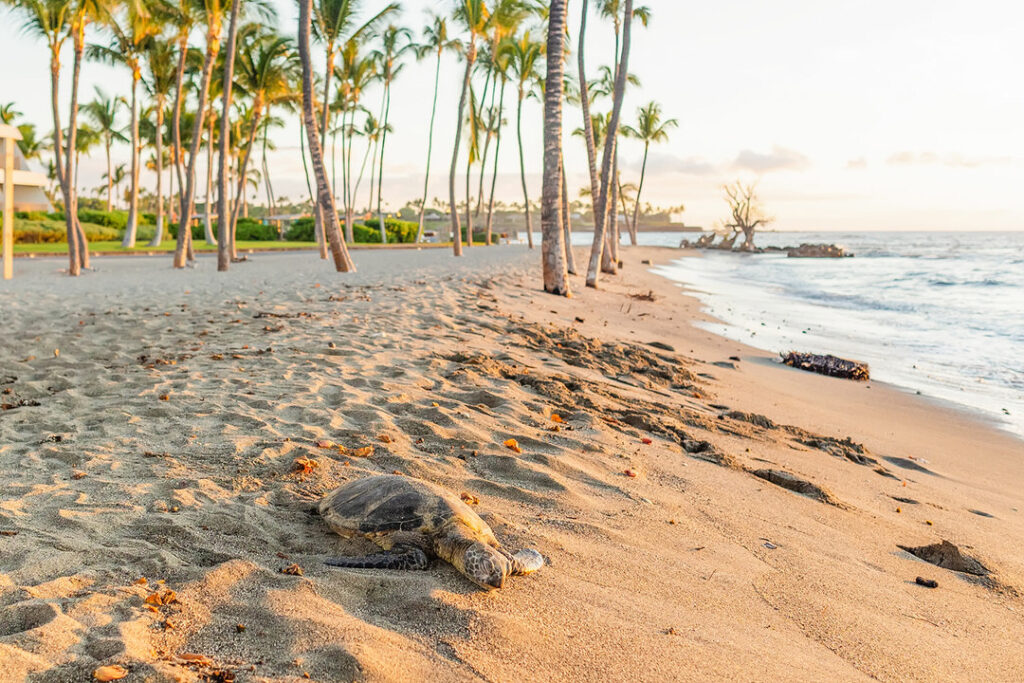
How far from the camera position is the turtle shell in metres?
2.87

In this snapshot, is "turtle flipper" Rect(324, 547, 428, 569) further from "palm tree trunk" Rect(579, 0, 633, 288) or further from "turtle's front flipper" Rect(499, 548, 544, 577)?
"palm tree trunk" Rect(579, 0, 633, 288)

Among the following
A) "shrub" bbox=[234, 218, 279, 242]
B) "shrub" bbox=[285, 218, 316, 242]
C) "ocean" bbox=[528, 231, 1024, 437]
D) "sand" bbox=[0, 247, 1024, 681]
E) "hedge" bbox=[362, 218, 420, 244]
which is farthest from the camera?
"hedge" bbox=[362, 218, 420, 244]

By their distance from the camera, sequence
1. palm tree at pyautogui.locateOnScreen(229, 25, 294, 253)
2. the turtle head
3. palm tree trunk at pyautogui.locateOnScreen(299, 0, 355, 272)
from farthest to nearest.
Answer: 1. palm tree at pyautogui.locateOnScreen(229, 25, 294, 253)
2. palm tree trunk at pyautogui.locateOnScreen(299, 0, 355, 272)
3. the turtle head

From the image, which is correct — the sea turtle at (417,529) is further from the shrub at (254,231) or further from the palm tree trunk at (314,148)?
the shrub at (254,231)

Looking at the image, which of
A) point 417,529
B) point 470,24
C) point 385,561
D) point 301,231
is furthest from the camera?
point 301,231

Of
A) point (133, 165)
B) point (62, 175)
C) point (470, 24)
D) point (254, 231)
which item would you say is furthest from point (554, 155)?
point (254, 231)

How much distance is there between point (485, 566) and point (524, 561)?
0.73ft

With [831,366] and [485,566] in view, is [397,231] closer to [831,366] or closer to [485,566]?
[831,366]

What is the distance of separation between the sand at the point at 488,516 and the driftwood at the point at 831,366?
1324 mm

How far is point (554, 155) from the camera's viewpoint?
41.5ft

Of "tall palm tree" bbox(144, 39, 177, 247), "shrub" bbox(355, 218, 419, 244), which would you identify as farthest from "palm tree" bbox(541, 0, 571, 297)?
"shrub" bbox(355, 218, 419, 244)

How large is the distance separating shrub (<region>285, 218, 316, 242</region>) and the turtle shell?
41610mm

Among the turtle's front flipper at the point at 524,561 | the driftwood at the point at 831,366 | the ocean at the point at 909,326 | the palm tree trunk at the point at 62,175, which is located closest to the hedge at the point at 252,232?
the palm tree trunk at the point at 62,175

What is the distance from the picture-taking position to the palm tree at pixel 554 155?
12.3 meters
